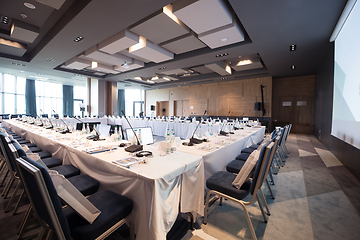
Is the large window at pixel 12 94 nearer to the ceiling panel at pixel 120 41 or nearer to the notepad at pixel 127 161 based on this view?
the ceiling panel at pixel 120 41

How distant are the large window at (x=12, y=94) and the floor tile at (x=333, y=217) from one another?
16021 millimetres

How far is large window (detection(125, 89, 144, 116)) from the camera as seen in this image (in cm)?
1772

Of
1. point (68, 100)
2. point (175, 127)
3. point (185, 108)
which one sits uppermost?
point (68, 100)

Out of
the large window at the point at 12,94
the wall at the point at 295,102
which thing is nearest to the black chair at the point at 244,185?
the wall at the point at 295,102

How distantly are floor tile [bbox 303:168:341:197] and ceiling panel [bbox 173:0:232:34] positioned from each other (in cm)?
391

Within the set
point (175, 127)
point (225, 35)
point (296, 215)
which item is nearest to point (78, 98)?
point (175, 127)

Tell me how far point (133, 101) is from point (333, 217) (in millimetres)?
17942

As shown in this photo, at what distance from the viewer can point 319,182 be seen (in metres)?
2.89

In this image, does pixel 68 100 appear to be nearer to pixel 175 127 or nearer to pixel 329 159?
pixel 175 127

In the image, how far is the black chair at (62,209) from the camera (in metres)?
0.86

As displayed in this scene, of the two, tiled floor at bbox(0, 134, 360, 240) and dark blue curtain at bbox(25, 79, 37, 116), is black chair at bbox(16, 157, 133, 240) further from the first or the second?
dark blue curtain at bbox(25, 79, 37, 116)

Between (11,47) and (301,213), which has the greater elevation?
(11,47)

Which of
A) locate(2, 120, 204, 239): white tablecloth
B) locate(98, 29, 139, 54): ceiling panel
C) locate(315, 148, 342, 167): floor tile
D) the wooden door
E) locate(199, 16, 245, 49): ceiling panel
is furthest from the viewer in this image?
the wooden door

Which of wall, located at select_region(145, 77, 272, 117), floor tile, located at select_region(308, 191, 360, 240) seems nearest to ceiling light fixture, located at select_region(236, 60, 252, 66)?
wall, located at select_region(145, 77, 272, 117)
